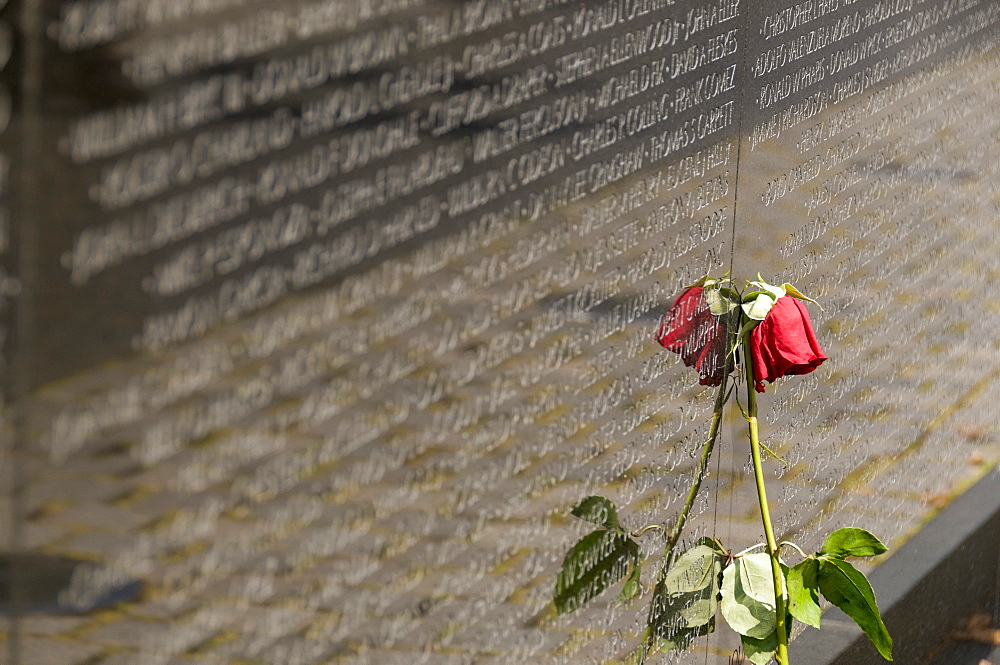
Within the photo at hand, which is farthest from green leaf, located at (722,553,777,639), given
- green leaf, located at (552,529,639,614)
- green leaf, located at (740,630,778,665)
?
green leaf, located at (552,529,639,614)

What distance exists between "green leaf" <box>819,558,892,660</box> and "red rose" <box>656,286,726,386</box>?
19 cm

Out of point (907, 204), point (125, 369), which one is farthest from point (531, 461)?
point (907, 204)

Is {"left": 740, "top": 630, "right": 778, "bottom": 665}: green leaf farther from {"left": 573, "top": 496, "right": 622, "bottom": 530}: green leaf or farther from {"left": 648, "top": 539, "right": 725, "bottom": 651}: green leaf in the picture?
{"left": 573, "top": 496, "right": 622, "bottom": 530}: green leaf

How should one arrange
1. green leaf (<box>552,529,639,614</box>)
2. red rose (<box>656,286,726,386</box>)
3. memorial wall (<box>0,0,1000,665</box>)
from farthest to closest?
red rose (<box>656,286,726,386</box>)
green leaf (<box>552,529,639,614</box>)
memorial wall (<box>0,0,1000,665</box>)

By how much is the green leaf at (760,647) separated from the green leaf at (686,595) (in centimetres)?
4

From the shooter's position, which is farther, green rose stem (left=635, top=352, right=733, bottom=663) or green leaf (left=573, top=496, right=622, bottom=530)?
green rose stem (left=635, top=352, right=733, bottom=663)

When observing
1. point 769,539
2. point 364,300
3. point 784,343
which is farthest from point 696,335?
point 364,300

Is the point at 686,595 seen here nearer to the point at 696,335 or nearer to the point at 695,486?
the point at 695,486

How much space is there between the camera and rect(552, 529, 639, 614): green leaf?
809mm

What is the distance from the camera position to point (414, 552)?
64cm

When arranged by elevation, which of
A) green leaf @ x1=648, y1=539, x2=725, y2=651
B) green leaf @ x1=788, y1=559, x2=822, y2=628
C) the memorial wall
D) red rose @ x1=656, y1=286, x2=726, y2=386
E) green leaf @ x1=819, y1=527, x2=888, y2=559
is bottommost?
green leaf @ x1=648, y1=539, x2=725, y2=651

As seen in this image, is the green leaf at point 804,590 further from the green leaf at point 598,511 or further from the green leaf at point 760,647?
the green leaf at point 598,511

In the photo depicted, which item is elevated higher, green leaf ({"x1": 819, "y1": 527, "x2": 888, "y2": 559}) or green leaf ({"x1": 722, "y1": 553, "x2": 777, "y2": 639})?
green leaf ({"x1": 819, "y1": 527, "x2": 888, "y2": 559})

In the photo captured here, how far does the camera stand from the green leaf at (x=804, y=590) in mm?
931
